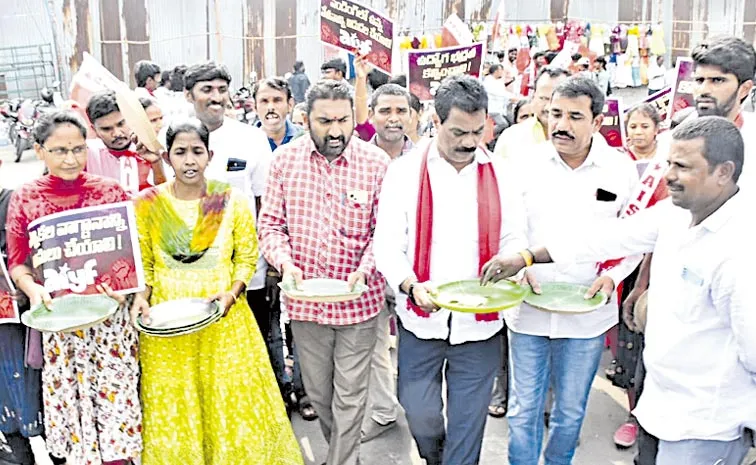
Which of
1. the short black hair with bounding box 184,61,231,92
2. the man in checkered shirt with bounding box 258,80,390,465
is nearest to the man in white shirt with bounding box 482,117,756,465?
the man in checkered shirt with bounding box 258,80,390,465

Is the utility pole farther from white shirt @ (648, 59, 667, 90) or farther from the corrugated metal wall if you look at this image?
white shirt @ (648, 59, 667, 90)

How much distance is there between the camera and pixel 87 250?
303cm

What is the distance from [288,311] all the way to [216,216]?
561 millimetres

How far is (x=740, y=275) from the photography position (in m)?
2.19

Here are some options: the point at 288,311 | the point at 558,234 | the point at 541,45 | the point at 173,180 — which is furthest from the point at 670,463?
the point at 541,45

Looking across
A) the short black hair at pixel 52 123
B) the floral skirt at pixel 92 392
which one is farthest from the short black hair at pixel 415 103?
the floral skirt at pixel 92 392

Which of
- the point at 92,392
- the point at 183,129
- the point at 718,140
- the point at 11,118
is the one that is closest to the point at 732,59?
the point at 718,140

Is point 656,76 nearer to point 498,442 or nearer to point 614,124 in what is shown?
point 614,124

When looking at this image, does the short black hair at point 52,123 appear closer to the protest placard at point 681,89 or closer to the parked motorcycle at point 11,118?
the protest placard at point 681,89

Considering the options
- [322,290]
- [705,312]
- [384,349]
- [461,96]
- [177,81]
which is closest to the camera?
[705,312]

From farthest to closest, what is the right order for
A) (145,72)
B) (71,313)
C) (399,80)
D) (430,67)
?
(145,72)
(399,80)
(430,67)
(71,313)

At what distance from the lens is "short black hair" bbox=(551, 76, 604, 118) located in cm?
309

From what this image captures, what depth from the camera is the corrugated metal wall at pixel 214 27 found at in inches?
488

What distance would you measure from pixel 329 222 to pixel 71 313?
3.91 ft
